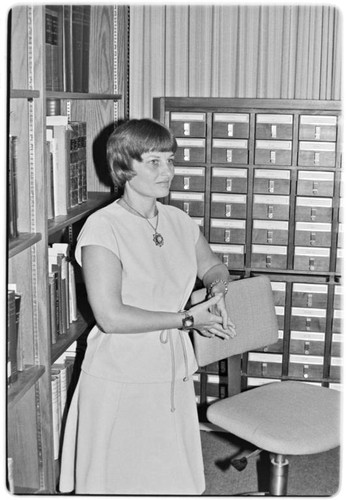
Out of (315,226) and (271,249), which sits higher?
(315,226)

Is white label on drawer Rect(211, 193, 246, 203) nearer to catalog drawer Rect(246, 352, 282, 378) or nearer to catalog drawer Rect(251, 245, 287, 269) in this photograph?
catalog drawer Rect(251, 245, 287, 269)

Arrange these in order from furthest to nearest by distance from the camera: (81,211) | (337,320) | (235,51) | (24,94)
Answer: (235,51) → (337,320) → (81,211) → (24,94)

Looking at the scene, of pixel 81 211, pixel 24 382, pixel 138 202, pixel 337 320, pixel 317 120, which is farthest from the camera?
pixel 337 320

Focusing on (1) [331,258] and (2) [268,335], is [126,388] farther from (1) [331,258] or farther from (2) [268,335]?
(1) [331,258]

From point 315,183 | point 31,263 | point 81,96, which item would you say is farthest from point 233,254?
point 31,263

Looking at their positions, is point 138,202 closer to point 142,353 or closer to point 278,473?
point 142,353

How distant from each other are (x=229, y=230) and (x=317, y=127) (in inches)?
21.7

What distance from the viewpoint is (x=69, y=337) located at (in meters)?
2.30

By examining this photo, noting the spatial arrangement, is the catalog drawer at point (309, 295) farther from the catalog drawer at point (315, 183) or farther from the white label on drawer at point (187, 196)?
the white label on drawer at point (187, 196)

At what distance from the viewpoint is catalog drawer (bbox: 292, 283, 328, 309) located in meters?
3.00

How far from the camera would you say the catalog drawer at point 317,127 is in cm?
289

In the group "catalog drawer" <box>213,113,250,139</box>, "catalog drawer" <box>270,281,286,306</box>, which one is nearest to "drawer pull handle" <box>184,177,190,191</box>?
"catalog drawer" <box>213,113,250,139</box>

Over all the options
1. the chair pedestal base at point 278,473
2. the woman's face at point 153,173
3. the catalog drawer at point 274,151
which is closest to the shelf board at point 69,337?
the woman's face at point 153,173

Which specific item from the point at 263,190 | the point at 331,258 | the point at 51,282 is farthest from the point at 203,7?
the point at 51,282
